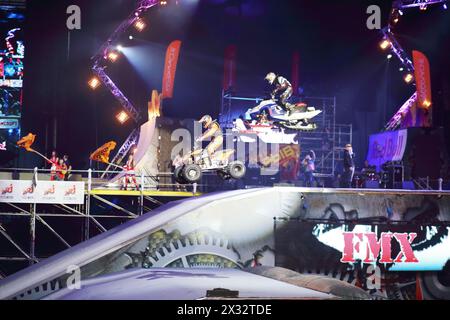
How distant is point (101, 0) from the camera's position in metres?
20.2

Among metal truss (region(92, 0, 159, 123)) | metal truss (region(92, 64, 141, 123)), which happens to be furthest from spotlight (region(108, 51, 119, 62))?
metal truss (region(92, 64, 141, 123))

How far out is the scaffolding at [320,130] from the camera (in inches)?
786

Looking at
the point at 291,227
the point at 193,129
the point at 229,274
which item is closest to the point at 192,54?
the point at 193,129

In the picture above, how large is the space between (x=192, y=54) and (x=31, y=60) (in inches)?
230

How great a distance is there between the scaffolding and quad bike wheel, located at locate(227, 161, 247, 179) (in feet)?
18.6

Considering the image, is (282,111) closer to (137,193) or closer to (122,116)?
(137,193)

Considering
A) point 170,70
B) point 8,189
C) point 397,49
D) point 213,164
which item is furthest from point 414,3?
point 8,189

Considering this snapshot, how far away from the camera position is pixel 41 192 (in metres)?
13.2

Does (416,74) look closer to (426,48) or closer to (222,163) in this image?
(426,48)

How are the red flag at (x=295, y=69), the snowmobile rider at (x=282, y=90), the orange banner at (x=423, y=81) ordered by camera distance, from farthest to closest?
the red flag at (x=295, y=69)
the orange banner at (x=423, y=81)
the snowmobile rider at (x=282, y=90)

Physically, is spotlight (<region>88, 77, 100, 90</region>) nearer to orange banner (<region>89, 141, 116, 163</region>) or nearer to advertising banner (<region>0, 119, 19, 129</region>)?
advertising banner (<region>0, 119, 19, 129</region>)

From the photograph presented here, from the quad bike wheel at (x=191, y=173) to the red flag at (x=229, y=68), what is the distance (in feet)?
24.4

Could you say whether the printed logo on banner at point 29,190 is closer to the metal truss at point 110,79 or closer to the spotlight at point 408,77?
the metal truss at point 110,79

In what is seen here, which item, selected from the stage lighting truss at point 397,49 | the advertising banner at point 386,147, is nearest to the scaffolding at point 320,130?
the advertising banner at point 386,147
